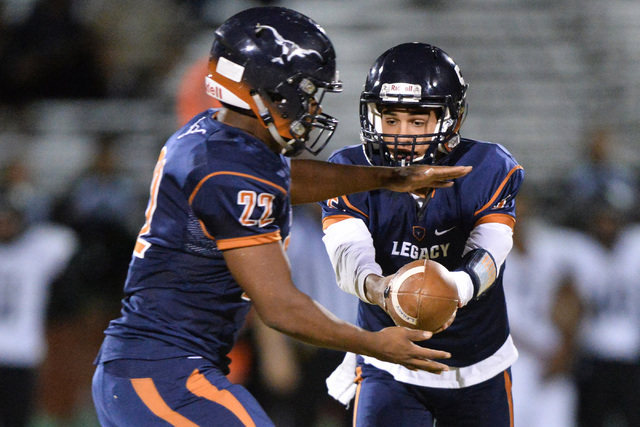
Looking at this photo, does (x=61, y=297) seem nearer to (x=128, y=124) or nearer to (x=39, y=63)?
(x=128, y=124)

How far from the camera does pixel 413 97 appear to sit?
3.28 m

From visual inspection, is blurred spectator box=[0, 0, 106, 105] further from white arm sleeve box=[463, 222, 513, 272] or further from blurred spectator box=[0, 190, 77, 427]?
white arm sleeve box=[463, 222, 513, 272]

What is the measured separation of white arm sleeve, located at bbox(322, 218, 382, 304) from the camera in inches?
124

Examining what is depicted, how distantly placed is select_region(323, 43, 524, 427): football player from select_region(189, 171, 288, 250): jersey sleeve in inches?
27.9

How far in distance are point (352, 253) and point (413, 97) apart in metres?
0.63

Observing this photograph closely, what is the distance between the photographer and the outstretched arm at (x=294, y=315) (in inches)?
101

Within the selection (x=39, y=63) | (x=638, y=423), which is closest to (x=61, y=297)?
(x=39, y=63)

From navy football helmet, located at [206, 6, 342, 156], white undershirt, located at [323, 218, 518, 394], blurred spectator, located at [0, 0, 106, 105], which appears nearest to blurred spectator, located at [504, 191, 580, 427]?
white undershirt, located at [323, 218, 518, 394]

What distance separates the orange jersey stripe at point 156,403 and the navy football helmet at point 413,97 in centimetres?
127

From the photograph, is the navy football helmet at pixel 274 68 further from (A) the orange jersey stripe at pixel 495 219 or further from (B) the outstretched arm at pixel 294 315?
(A) the orange jersey stripe at pixel 495 219

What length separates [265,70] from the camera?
280 centimetres

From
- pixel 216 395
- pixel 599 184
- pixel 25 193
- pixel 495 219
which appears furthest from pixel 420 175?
pixel 25 193

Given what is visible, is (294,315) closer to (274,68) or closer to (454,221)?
(274,68)

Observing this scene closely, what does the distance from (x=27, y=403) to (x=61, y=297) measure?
31.9 inches
